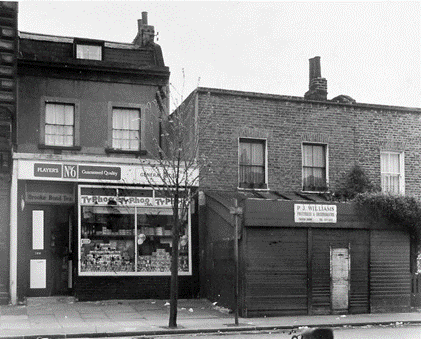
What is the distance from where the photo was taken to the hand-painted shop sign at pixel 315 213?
62.1 feet

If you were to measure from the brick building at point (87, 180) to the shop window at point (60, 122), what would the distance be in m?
0.03

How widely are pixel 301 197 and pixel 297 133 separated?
91.3 inches

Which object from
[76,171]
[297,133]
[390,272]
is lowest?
[390,272]

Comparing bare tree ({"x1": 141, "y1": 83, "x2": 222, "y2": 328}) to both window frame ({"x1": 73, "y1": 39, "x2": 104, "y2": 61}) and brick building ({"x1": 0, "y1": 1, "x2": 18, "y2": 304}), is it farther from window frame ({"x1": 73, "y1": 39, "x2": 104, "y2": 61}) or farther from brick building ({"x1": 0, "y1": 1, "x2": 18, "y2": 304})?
brick building ({"x1": 0, "y1": 1, "x2": 18, "y2": 304})

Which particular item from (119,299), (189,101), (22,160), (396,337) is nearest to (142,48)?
(189,101)

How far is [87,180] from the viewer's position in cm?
2017

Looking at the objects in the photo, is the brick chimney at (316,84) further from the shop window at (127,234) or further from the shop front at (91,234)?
the shop window at (127,234)

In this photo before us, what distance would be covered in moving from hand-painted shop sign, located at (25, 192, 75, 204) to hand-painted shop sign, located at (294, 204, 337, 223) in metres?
6.74

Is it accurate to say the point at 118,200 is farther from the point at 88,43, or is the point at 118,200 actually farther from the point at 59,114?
the point at 88,43

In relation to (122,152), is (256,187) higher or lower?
lower

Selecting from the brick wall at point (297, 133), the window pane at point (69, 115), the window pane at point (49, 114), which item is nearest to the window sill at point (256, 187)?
the brick wall at point (297, 133)

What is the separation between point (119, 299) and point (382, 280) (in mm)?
7777

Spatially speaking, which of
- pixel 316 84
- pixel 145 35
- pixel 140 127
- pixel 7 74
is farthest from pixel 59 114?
pixel 316 84

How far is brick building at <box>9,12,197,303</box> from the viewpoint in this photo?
19922mm
